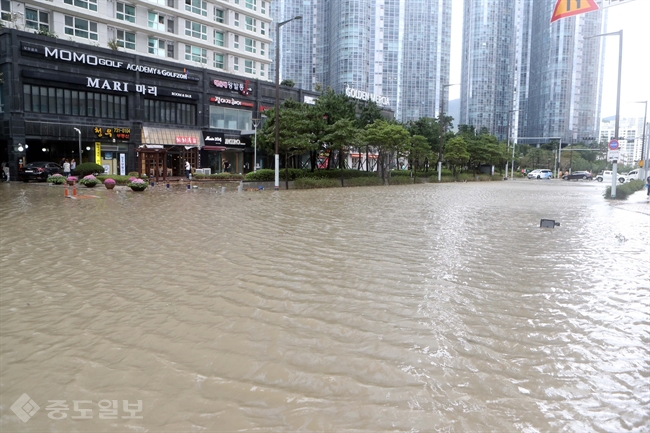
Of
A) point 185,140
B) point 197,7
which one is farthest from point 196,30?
point 185,140

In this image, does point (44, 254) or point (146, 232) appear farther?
point (146, 232)

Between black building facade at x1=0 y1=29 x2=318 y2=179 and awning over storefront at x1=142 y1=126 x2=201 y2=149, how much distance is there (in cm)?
9

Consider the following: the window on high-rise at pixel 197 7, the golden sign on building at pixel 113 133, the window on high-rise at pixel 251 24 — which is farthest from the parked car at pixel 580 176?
the golden sign on building at pixel 113 133

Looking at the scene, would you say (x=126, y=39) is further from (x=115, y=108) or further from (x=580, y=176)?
(x=580, y=176)

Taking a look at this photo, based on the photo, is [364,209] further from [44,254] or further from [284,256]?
[44,254]

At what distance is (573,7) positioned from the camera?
48.5 feet

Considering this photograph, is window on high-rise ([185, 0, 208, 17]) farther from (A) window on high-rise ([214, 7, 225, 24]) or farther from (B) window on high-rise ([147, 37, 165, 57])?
(B) window on high-rise ([147, 37, 165, 57])

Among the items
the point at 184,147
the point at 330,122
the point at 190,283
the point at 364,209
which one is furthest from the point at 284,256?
the point at 184,147

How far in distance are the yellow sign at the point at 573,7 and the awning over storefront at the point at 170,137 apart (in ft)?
113

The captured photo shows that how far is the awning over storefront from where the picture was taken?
42656 mm

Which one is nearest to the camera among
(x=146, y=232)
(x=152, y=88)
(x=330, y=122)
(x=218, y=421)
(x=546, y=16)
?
(x=218, y=421)

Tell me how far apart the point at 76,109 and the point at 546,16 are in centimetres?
7962

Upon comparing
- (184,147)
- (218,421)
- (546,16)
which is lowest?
(218,421)

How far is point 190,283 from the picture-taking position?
718 cm
